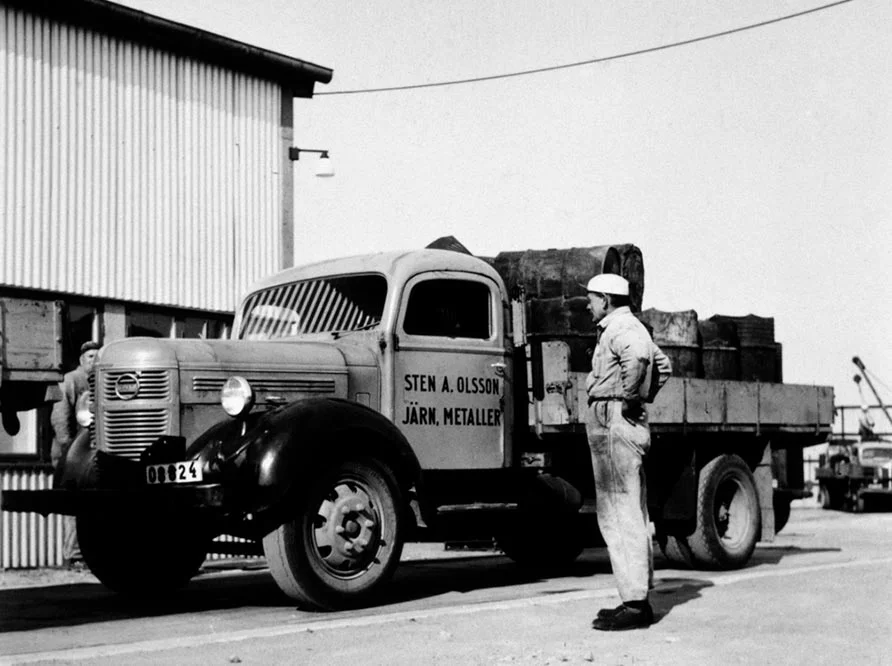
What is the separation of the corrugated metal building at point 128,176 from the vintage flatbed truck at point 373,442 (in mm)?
3599

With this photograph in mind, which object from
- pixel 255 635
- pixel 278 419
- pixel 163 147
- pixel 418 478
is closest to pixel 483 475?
pixel 418 478

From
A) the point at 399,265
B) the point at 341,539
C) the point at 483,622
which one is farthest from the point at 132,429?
the point at 483,622

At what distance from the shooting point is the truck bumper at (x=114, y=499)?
802 cm

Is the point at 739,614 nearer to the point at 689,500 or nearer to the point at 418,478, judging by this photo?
the point at 418,478

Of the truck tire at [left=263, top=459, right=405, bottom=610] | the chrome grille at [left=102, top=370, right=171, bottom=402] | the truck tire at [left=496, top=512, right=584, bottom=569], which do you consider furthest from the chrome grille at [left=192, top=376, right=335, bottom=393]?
the truck tire at [left=496, top=512, right=584, bottom=569]

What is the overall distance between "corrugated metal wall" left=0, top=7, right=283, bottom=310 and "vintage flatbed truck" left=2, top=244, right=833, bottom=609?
361 centimetres

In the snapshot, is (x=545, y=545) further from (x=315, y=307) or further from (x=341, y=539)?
(x=341, y=539)

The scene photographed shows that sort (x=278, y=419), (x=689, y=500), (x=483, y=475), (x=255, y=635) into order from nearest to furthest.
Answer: (x=255, y=635)
(x=278, y=419)
(x=483, y=475)
(x=689, y=500)

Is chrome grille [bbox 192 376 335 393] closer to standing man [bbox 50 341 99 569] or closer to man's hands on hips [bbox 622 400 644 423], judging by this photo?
man's hands on hips [bbox 622 400 644 423]

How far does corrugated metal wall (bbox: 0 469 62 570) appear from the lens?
13055 millimetres

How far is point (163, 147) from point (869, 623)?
32.1 ft

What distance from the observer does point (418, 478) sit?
8.99 meters

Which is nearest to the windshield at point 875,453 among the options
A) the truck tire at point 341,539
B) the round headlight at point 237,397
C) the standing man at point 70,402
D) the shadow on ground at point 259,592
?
the shadow on ground at point 259,592

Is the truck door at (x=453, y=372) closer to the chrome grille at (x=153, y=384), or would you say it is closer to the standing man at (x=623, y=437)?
the chrome grille at (x=153, y=384)
